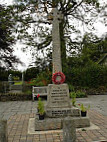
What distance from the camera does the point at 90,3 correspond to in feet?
55.7

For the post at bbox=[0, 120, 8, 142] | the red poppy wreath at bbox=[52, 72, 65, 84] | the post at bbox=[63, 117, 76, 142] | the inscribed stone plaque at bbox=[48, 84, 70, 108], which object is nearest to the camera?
the post at bbox=[63, 117, 76, 142]

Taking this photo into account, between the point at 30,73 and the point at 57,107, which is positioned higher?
the point at 30,73

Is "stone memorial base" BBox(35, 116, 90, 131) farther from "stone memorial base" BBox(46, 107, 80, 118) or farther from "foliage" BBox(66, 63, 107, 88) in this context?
"foliage" BBox(66, 63, 107, 88)

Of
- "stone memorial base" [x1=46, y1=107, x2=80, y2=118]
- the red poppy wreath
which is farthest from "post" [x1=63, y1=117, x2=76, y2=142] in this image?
the red poppy wreath

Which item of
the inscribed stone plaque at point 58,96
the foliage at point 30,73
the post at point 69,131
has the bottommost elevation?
the post at point 69,131

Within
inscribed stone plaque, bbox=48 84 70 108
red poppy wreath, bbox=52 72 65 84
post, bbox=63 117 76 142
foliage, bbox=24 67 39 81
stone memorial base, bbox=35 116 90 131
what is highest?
foliage, bbox=24 67 39 81

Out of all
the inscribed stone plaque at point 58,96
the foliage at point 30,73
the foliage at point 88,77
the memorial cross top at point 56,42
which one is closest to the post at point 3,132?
the inscribed stone plaque at point 58,96

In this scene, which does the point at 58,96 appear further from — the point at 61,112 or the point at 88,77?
the point at 88,77

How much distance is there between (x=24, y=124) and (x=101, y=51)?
32038mm

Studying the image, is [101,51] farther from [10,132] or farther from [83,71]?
[10,132]

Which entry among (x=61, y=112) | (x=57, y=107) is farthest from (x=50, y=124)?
Answer: (x=57, y=107)

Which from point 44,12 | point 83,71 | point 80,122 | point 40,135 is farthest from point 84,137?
point 44,12

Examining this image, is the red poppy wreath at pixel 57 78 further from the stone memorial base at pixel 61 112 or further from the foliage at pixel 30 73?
the foliage at pixel 30 73

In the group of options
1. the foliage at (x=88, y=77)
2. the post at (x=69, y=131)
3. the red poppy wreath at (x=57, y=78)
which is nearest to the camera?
the post at (x=69, y=131)
